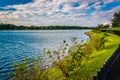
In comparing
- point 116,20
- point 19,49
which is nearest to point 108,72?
point 19,49

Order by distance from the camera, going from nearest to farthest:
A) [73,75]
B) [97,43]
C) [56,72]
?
[73,75]
[56,72]
[97,43]

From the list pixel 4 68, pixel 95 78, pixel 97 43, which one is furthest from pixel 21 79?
pixel 97 43

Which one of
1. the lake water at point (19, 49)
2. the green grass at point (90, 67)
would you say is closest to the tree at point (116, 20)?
the lake water at point (19, 49)

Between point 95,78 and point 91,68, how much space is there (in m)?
9.49

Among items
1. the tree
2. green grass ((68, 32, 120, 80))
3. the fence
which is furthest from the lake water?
the tree

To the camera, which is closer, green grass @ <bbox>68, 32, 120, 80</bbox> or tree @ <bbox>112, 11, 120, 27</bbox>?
green grass @ <bbox>68, 32, 120, 80</bbox>

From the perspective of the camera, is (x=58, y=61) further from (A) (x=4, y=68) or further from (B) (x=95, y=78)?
(A) (x=4, y=68)

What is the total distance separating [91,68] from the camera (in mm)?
15914

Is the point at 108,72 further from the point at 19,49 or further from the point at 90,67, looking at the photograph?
the point at 19,49

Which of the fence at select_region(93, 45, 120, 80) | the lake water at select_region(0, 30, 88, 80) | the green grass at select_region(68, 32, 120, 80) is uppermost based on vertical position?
the fence at select_region(93, 45, 120, 80)

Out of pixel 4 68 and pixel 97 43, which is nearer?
pixel 4 68

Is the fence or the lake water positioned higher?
the fence

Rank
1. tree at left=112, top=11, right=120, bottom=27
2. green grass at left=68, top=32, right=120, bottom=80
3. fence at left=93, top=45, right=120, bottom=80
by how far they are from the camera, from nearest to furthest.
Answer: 1. fence at left=93, top=45, right=120, bottom=80
2. green grass at left=68, top=32, right=120, bottom=80
3. tree at left=112, top=11, right=120, bottom=27

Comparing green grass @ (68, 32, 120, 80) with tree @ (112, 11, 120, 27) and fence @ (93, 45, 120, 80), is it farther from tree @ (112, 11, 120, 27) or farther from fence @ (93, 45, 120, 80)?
tree @ (112, 11, 120, 27)
